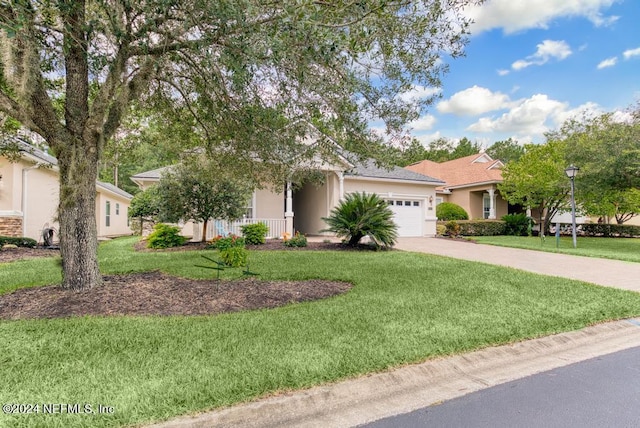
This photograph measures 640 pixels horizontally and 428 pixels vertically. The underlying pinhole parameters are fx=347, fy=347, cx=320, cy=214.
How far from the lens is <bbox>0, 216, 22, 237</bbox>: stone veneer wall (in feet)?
42.4

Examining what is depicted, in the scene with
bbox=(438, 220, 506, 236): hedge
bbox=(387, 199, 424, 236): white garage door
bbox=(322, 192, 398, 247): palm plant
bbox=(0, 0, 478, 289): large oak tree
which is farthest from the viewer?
bbox=(438, 220, 506, 236): hedge

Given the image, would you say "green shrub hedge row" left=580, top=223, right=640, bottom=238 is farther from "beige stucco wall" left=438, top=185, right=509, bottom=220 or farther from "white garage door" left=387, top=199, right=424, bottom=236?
"white garage door" left=387, top=199, right=424, bottom=236

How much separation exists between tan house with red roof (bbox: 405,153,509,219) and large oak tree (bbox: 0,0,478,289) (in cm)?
1773

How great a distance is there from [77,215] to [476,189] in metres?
23.3

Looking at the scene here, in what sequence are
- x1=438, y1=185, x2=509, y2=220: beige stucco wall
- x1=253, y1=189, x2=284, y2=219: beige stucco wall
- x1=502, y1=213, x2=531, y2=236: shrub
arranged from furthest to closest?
x1=438, y1=185, x2=509, y2=220: beige stucco wall < x1=502, y1=213, x2=531, y2=236: shrub < x1=253, y1=189, x2=284, y2=219: beige stucco wall

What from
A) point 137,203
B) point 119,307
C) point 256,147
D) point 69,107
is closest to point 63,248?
point 119,307

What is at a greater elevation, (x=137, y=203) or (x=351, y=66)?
(x=351, y=66)

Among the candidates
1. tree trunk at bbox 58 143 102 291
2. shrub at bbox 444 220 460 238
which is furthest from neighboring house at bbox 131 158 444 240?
tree trunk at bbox 58 143 102 291

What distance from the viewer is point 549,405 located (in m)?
2.72

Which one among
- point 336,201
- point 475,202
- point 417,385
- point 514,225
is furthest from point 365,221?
point 475,202

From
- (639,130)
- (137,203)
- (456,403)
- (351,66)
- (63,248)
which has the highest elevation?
(639,130)

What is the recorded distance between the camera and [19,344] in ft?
11.4

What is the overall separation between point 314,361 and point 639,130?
16.3 m

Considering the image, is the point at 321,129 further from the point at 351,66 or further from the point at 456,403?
the point at 456,403
